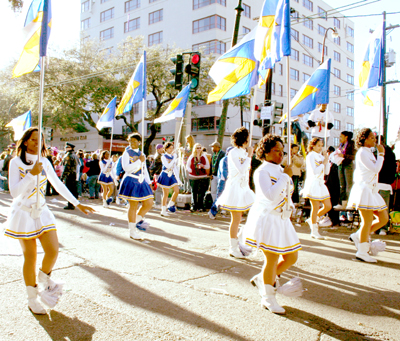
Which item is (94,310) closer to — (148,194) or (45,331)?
(45,331)

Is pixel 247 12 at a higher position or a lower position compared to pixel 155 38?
higher

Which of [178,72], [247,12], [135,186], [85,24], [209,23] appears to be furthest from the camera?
[85,24]

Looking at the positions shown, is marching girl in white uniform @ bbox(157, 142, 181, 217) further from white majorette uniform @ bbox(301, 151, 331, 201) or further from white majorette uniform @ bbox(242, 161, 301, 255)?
white majorette uniform @ bbox(242, 161, 301, 255)

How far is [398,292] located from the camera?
4199mm

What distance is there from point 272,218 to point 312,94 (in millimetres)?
3829

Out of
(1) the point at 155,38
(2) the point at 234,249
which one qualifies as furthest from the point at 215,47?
(2) the point at 234,249

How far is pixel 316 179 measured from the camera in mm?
7270

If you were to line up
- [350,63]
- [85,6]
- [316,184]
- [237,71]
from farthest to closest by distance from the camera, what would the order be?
[350,63] < [85,6] < [316,184] < [237,71]

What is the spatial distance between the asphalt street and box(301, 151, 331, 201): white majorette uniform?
1.01 m

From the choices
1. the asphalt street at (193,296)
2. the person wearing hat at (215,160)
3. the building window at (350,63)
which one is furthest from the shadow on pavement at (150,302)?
the building window at (350,63)

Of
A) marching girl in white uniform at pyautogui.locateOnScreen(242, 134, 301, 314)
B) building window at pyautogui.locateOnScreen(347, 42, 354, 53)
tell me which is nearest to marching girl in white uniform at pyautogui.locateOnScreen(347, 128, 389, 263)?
marching girl in white uniform at pyautogui.locateOnScreen(242, 134, 301, 314)

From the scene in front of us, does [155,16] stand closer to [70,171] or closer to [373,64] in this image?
[70,171]

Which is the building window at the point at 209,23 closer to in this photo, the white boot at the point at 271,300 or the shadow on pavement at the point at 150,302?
the shadow on pavement at the point at 150,302

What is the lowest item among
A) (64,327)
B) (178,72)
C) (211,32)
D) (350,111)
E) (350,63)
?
(64,327)
